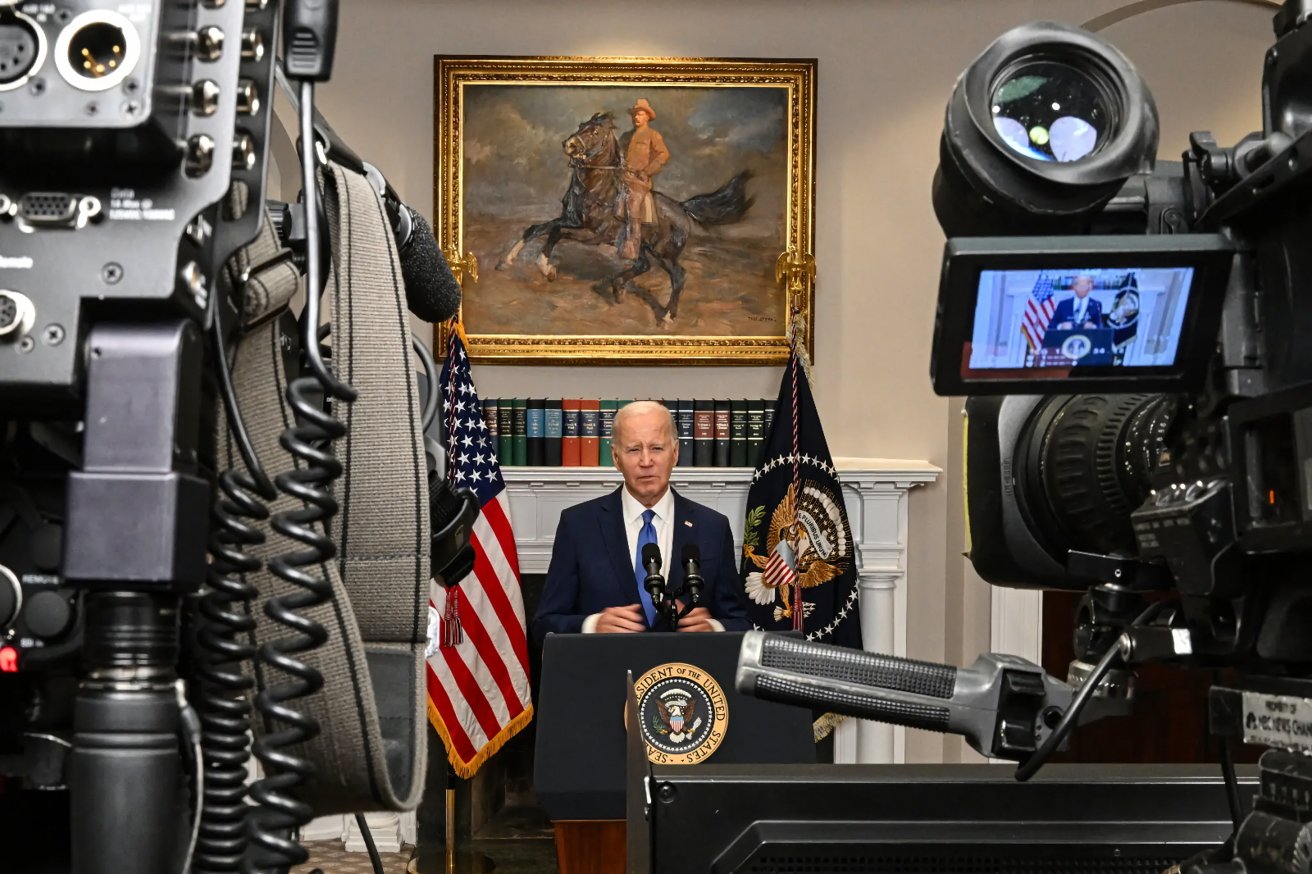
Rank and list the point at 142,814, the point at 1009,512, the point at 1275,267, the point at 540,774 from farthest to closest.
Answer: the point at 540,774 < the point at 1009,512 < the point at 1275,267 < the point at 142,814

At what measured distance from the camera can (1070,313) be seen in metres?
0.99

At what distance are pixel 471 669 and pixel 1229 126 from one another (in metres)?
3.94

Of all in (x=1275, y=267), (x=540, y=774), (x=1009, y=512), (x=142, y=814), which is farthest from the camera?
(x=540, y=774)

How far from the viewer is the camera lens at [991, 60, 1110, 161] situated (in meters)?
0.99

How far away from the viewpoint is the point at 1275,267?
97cm

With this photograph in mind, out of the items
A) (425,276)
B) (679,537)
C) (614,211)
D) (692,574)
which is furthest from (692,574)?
(614,211)

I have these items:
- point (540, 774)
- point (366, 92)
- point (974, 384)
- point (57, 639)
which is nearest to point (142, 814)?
point (57, 639)

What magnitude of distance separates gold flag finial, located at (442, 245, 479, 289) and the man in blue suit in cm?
154

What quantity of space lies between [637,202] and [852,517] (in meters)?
1.73

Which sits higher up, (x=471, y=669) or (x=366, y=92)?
(x=366, y=92)

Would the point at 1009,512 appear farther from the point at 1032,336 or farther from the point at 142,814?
the point at 142,814

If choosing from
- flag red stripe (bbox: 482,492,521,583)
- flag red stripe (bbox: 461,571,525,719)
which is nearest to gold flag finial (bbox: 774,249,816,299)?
flag red stripe (bbox: 482,492,521,583)

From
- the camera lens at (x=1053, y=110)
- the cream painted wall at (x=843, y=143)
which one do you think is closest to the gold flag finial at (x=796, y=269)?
the cream painted wall at (x=843, y=143)

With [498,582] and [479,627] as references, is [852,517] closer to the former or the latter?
[498,582]
